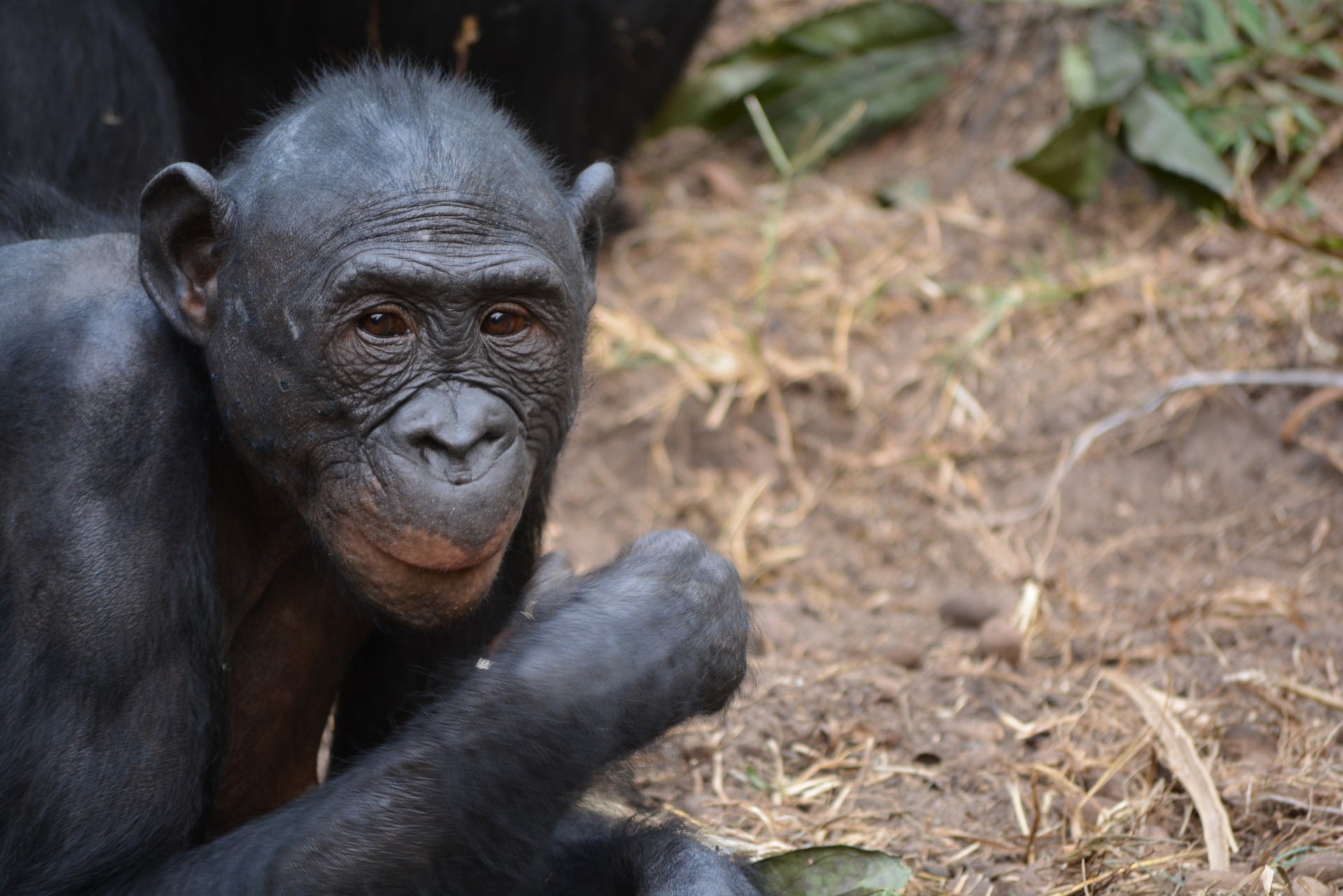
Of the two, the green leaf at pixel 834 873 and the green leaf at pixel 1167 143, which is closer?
the green leaf at pixel 834 873

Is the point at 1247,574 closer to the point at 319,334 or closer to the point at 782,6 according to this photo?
the point at 319,334

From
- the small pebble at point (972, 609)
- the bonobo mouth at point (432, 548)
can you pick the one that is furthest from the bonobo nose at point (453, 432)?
the small pebble at point (972, 609)

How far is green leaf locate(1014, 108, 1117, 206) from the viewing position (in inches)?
297

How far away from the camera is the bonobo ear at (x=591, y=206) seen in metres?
3.81

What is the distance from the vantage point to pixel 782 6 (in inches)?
384

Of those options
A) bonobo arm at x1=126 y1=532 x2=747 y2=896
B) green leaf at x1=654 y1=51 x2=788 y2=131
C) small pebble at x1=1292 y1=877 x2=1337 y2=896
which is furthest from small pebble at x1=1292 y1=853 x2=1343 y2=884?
green leaf at x1=654 y1=51 x2=788 y2=131

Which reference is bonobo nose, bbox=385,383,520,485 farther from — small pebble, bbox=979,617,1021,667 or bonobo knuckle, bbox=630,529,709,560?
small pebble, bbox=979,617,1021,667

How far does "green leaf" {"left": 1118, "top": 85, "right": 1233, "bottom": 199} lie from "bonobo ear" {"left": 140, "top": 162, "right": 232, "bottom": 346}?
523 centimetres

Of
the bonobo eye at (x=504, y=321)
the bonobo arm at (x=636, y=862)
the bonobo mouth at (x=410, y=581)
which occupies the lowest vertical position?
the bonobo arm at (x=636, y=862)

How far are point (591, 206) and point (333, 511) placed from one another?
1.14 metres

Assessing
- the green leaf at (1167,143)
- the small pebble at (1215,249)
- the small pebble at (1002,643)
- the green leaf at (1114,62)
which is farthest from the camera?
the green leaf at (1114,62)

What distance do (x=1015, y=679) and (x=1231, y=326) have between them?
2481mm

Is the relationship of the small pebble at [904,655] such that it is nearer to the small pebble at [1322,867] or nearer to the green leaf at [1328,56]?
the small pebble at [1322,867]

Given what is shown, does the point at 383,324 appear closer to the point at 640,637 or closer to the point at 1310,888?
the point at 640,637
